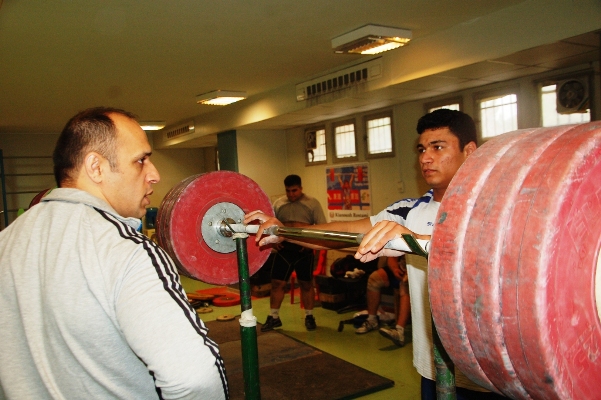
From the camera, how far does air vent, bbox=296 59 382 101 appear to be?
203 inches

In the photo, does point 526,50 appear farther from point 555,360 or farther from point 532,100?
point 555,360

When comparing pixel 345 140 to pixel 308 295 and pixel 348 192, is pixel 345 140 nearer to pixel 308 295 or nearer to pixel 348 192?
pixel 348 192

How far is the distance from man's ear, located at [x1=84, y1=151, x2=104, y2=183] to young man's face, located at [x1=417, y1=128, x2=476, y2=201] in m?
1.24

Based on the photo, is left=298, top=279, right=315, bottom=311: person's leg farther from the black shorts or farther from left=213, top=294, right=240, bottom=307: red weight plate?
left=213, top=294, right=240, bottom=307: red weight plate

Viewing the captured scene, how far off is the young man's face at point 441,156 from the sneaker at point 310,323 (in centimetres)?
358

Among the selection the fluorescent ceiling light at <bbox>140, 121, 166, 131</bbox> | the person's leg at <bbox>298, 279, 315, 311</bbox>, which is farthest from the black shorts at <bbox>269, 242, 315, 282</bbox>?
the fluorescent ceiling light at <bbox>140, 121, 166, 131</bbox>

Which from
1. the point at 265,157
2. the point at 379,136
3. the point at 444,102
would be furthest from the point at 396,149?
the point at 265,157

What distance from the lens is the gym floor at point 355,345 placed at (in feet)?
12.0

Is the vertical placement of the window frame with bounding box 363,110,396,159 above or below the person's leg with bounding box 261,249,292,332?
above

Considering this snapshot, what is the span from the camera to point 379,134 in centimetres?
653

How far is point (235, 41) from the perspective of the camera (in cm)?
461

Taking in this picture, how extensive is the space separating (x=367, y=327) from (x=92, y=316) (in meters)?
4.28

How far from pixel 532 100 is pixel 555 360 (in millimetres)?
4361

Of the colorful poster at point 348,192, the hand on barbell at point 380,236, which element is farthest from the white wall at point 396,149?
the hand on barbell at point 380,236
